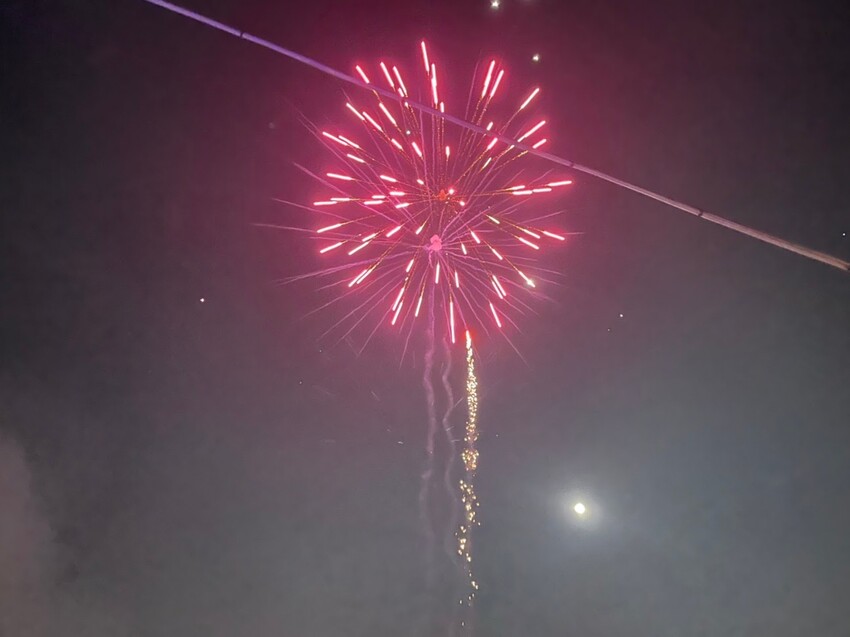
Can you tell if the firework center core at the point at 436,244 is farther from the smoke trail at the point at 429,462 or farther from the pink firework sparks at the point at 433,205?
the smoke trail at the point at 429,462

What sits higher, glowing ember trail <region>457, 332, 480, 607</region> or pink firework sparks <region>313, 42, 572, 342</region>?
pink firework sparks <region>313, 42, 572, 342</region>

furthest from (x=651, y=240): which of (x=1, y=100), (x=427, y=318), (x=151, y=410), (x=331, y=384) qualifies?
(x=1, y=100)

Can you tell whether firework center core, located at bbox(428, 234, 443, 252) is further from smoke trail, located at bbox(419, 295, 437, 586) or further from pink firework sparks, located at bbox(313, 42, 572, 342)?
smoke trail, located at bbox(419, 295, 437, 586)

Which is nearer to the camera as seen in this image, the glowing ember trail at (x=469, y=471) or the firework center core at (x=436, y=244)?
the firework center core at (x=436, y=244)

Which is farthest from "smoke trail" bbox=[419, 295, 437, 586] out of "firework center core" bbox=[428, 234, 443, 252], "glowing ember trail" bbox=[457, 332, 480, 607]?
"firework center core" bbox=[428, 234, 443, 252]

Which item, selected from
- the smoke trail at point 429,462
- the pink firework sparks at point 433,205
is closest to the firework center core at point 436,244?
the pink firework sparks at point 433,205
